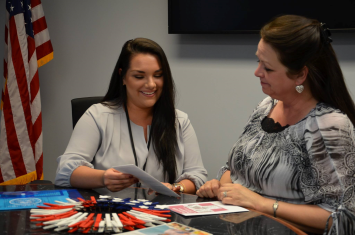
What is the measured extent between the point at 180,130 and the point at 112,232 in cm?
121

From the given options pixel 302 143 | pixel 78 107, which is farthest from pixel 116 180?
pixel 78 107

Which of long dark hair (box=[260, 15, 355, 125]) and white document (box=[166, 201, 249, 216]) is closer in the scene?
white document (box=[166, 201, 249, 216])

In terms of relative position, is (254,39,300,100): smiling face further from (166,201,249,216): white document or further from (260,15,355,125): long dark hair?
(166,201,249,216): white document

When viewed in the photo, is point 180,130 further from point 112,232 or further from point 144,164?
point 112,232

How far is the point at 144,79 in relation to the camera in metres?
2.27

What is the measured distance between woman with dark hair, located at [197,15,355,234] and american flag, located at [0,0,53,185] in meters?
2.35

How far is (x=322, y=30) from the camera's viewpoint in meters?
1.64

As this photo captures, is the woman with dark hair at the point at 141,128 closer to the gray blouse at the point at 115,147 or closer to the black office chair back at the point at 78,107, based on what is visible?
the gray blouse at the point at 115,147

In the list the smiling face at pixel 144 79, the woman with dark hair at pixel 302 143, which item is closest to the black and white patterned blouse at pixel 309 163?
the woman with dark hair at pixel 302 143

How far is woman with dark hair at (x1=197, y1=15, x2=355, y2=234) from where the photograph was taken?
1.49m

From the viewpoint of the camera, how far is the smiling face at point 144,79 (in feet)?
7.42

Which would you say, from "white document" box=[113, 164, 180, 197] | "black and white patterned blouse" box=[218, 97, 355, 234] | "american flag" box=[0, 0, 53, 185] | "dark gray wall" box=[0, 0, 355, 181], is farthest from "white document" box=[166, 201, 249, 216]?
"american flag" box=[0, 0, 53, 185]

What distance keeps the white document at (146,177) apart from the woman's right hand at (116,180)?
0.09 metres

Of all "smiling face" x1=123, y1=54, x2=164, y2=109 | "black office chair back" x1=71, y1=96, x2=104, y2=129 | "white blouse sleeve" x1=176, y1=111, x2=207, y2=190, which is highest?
"smiling face" x1=123, y1=54, x2=164, y2=109
